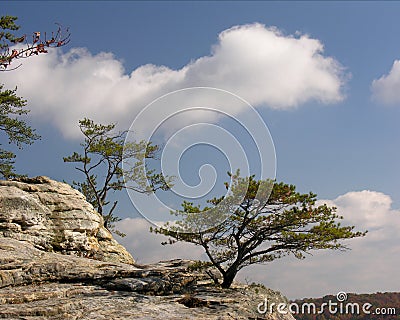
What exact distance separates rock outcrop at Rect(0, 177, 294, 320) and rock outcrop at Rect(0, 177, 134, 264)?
0.04 m

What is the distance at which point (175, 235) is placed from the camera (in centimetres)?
1573

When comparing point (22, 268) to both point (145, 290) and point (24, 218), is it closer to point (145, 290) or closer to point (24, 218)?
point (145, 290)

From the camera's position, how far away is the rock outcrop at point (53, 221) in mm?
18031

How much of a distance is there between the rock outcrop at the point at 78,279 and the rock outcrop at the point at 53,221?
42mm

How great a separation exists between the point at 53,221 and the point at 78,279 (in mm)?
6413

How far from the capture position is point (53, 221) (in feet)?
62.8

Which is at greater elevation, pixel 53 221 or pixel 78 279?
pixel 53 221

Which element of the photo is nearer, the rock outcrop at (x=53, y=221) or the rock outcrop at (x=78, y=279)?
the rock outcrop at (x=78, y=279)

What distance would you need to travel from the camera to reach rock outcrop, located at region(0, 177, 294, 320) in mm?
11219

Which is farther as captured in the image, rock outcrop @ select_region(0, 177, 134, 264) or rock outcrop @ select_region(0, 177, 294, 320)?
rock outcrop @ select_region(0, 177, 134, 264)

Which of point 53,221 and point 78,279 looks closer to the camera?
A: point 78,279

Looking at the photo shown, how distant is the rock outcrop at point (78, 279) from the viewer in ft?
36.8

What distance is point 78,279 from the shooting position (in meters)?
13.4

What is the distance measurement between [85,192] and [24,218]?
1099 cm
